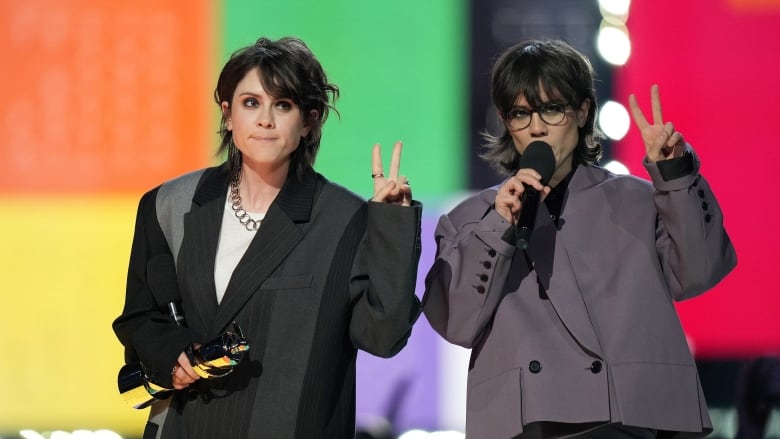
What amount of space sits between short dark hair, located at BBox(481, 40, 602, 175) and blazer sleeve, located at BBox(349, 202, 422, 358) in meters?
0.31

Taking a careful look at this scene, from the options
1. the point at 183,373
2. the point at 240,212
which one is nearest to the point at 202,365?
the point at 183,373

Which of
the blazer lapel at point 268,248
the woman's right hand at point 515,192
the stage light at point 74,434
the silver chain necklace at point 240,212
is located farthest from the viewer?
the stage light at point 74,434

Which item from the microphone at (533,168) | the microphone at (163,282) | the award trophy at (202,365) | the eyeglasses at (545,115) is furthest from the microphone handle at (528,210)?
the microphone at (163,282)

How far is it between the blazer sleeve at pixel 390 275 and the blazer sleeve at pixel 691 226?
45 cm

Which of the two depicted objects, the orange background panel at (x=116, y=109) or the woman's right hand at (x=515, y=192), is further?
the orange background panel at (x=116, y=109)

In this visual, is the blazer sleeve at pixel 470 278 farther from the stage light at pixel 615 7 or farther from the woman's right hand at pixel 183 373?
the stage light at pixel 615 7

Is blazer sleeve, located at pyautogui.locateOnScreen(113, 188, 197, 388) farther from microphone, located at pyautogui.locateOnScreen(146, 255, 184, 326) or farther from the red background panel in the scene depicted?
the red background panel

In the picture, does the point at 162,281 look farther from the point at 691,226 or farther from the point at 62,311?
the point at 62,311

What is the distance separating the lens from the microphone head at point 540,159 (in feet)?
6.61

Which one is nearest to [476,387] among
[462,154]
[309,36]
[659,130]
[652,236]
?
[652,236]

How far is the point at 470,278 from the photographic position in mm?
2070

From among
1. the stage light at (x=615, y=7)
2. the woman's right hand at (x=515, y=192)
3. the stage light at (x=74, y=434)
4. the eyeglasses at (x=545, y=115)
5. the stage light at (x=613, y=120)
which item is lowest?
the stage light at (x=74, y=434)

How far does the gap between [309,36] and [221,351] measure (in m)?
1.70

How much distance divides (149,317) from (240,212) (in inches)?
10.5
